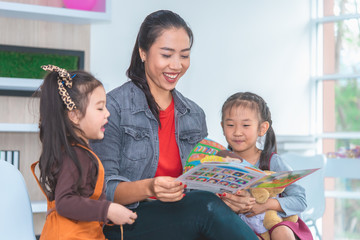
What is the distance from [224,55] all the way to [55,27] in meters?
1.66

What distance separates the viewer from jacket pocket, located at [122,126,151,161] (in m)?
1.77

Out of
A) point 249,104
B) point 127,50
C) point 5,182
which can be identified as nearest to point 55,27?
point 127,50

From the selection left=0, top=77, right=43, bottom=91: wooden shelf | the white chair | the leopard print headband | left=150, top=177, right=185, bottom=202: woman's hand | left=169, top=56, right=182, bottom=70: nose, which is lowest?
the white chair

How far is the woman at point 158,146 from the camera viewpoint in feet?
5.09

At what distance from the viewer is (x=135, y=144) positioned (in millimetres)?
1779

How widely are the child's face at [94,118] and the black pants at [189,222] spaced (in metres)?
0.28

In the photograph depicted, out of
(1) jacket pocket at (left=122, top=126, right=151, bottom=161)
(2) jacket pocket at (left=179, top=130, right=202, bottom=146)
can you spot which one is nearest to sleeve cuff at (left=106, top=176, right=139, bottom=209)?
(1) jacket pocket at (left=122, top=126, right=151, bottom=161)

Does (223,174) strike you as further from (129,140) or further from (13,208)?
(13,208)

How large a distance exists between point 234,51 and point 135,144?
3179 mm

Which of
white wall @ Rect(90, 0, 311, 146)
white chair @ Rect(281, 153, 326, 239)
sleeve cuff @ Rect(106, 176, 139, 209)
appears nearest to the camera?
sleeve cuff @ Rect(106, 176, 139, 209)

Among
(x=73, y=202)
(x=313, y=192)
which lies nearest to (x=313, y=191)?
(x=313, y=192)

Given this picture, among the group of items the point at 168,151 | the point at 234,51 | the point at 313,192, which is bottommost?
the point at 313,192

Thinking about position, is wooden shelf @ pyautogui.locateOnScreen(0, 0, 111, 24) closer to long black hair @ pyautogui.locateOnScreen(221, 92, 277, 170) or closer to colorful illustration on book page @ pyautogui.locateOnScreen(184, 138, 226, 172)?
long black hair @ pyautogui.locateOnScreen(221, 92, 277, 170)

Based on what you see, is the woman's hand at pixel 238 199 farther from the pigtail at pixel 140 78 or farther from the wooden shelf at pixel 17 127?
the wooden shelf at pixel 17 127
